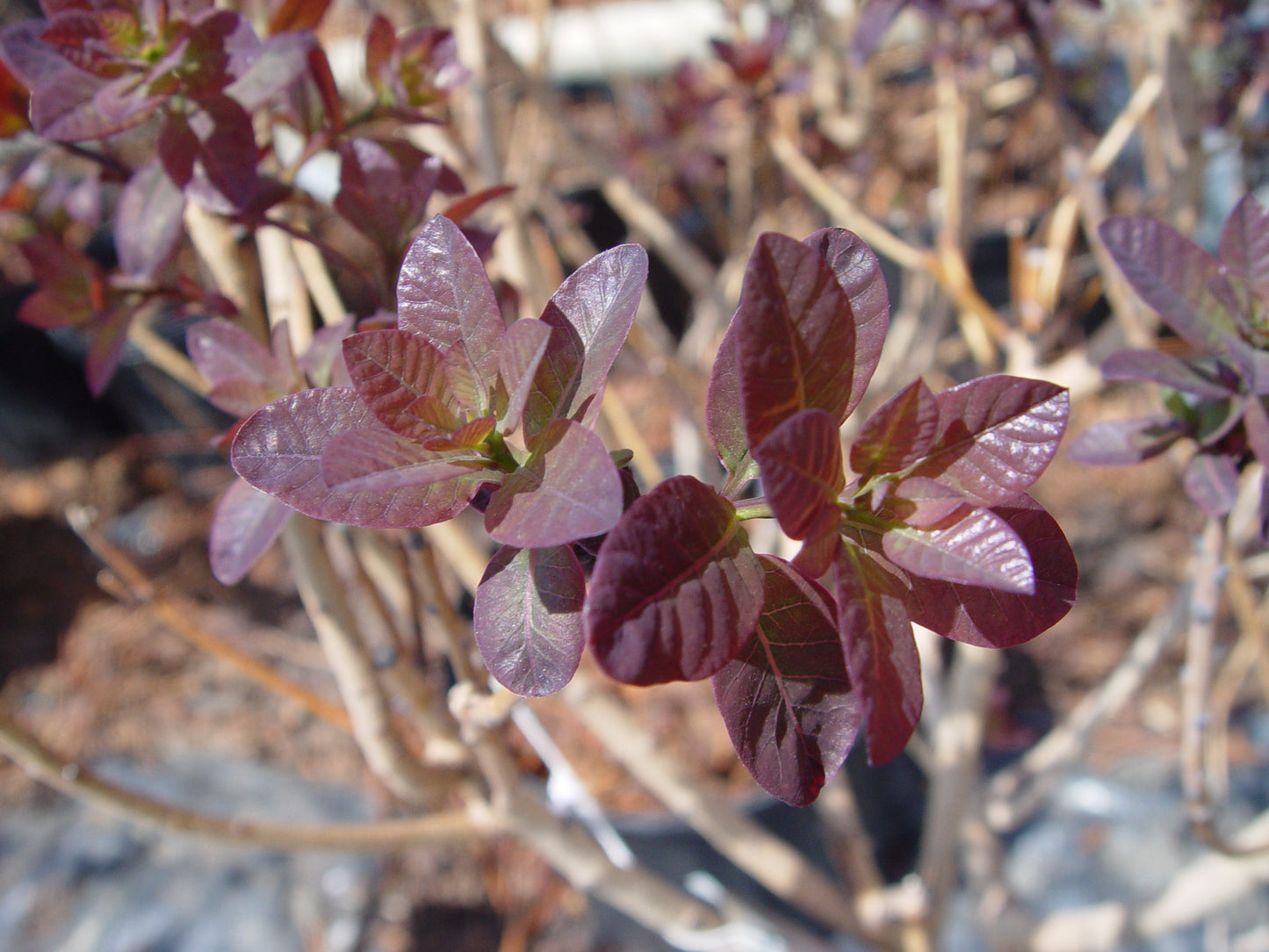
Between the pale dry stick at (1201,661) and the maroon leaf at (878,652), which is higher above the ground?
the maroon leaf at (878,652)

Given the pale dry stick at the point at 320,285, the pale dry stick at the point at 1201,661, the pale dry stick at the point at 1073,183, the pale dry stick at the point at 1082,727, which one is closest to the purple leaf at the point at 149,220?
the pale dry stick at the point at 320,285

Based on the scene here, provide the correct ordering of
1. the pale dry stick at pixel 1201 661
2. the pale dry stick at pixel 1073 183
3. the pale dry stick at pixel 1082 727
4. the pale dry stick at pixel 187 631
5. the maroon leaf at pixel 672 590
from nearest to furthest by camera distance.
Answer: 1. the maroon leaf at pixel 672 590
2. the pale dry stick at pixel 1201 661
3. the pale dry stick at pixel 187 631
4. the pale dry stick at pixel 1073 183
5. the pale dry stick at pixel 1082 727

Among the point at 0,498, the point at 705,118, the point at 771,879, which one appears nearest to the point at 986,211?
the point at 705,118

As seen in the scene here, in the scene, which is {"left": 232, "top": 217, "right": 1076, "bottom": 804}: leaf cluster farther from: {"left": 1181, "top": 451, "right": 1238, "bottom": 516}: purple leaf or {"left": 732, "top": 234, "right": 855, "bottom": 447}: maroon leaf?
{"left": 1181, "top": 451, "right": 1238, "bottom": 516}: purple leaf

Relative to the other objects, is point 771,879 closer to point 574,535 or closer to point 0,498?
point 574,535

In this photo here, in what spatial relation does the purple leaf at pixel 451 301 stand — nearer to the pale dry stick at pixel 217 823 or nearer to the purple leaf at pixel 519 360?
the purple leaf at pixel 519 360

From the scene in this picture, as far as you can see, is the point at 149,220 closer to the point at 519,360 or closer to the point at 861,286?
the point at 519,360
